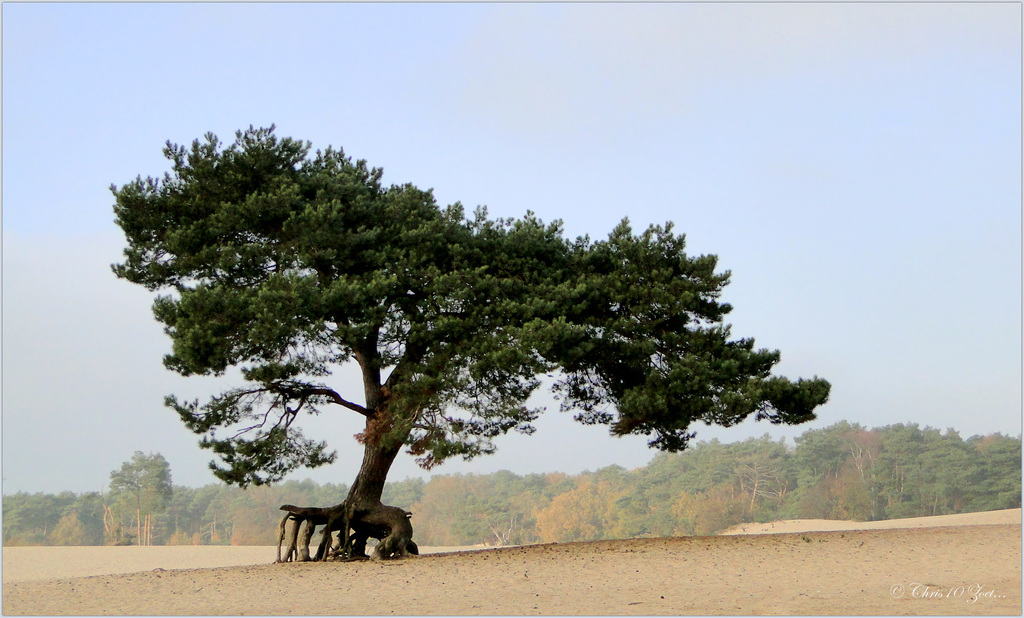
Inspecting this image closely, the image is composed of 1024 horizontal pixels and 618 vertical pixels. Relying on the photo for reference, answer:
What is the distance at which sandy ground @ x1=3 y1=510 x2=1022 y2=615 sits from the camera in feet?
34.2

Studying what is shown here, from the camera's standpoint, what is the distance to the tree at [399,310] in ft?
46.5

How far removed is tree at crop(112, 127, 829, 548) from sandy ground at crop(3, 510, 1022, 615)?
210 cm

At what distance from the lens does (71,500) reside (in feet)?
186

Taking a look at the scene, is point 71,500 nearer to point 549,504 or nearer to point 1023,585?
point 549,504

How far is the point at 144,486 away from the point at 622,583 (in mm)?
43625

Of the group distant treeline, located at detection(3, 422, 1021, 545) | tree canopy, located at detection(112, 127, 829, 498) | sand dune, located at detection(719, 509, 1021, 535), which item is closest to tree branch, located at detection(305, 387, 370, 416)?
→ tree canopy, located at detection(112, 127, 829, 498)

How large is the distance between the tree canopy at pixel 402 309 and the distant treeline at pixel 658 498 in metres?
34.0

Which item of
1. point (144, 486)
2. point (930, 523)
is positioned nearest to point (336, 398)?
point (930, 523)

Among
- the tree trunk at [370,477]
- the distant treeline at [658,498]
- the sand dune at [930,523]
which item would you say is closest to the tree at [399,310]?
the tree trunk at [370,477]

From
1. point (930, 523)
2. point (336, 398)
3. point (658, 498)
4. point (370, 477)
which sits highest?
point (336, 398)

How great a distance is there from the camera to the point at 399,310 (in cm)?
1506

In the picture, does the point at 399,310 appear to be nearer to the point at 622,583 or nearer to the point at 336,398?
the point at 336,398

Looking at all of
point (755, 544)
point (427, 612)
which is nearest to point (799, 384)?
point (755, 544)

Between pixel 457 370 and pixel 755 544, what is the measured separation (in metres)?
6.29
